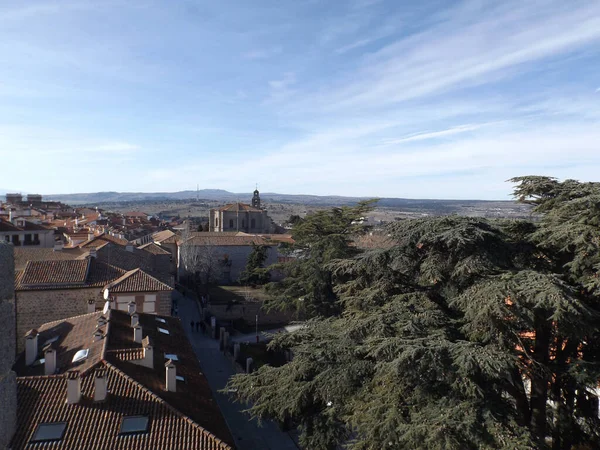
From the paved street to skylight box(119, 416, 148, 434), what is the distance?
2881mm

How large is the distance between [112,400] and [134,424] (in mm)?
983

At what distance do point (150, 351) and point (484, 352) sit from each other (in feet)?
29.8

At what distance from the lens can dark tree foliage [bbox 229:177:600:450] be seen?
777 cm

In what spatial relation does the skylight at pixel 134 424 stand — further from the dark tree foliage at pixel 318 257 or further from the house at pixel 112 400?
the dark tree foliage at pixel 318 257

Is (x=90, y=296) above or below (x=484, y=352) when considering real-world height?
below

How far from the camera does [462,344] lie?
8.12m

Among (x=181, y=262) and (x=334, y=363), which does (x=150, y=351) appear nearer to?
(x=334, y=363)

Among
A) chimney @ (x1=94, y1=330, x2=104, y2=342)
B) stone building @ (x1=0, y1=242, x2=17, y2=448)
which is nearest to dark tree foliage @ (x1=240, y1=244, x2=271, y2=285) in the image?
chimney @ (x1=94, y1=330, x2=104, y2=342)

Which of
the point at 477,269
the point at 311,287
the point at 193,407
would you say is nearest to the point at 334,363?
the point at 477,269

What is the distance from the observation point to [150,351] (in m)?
13.1

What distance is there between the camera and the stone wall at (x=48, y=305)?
755 inches

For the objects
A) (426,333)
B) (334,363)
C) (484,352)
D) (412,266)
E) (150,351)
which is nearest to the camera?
(484,352)

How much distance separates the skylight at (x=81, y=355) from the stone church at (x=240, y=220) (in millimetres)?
50509

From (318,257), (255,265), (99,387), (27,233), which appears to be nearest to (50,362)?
(99,387)
